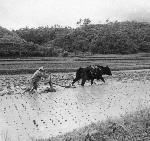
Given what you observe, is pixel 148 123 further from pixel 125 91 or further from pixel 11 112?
pixel 125 91

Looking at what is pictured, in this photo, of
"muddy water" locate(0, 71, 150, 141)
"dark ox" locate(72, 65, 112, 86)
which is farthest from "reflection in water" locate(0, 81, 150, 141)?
"dark ox" locate(72, 65, 112, 86)

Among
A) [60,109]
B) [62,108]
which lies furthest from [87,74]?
[60,109]

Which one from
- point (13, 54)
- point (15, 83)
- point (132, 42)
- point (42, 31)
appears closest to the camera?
point (15, 83)

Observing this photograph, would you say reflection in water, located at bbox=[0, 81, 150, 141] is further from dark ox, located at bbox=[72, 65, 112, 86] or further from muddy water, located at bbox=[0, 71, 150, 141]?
dark ox, located at bbox=[72, 65, 112, 86]

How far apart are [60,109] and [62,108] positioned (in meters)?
0.20

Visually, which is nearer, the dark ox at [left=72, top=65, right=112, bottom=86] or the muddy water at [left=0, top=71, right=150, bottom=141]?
the muddy water at [left=0, top=71, right=150, bottom=141]

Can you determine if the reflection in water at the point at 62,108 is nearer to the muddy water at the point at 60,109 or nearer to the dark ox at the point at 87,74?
the muddy water at the point at 60,109

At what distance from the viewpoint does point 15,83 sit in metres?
18.9

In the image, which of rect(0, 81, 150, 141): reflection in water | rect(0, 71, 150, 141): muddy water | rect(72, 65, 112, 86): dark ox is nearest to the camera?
rect(0, 71, 150, 141): muddy water

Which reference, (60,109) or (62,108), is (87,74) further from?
(60,109)

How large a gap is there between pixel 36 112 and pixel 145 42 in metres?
55.7

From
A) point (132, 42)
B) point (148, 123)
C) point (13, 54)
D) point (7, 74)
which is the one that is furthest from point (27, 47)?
point (148, 123)

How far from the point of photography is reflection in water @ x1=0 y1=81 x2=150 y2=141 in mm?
9086

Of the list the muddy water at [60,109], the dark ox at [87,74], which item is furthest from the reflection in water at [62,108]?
the dark ox at [87,74]
